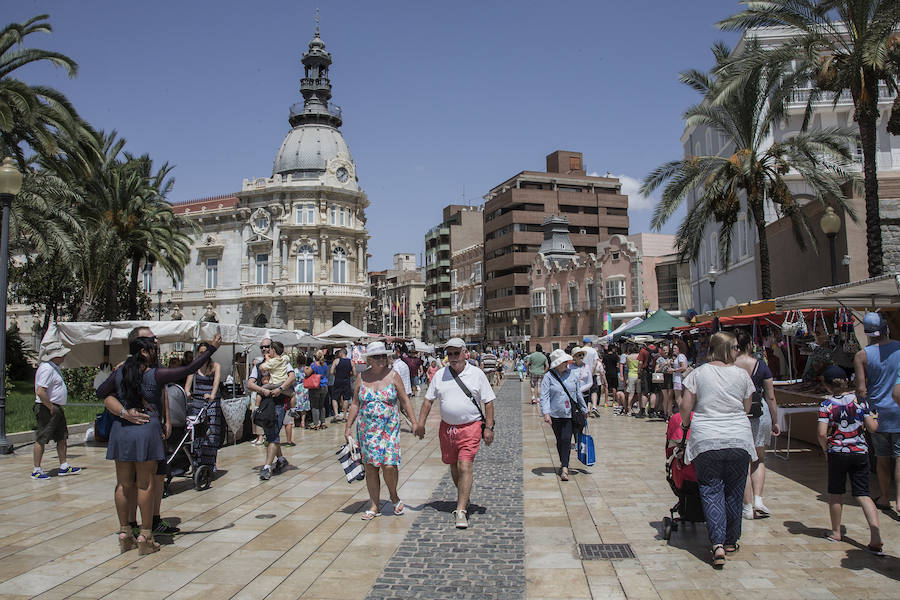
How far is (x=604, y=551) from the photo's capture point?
5430 mm

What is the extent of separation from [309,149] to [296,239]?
7.77 metres

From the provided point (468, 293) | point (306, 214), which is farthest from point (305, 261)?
point (468, 293)

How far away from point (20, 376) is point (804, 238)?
30.8 m

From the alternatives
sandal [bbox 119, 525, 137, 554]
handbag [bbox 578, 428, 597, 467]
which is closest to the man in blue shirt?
handbag [bbox 578, 428, 597, 467]

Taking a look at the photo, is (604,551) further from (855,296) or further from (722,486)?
(855,296)

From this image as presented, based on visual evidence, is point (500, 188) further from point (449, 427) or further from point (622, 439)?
point (449, 427)

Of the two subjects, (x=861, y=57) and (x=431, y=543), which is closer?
(x=431, y=543)

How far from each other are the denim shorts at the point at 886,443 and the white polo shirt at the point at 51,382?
9421 millimetres

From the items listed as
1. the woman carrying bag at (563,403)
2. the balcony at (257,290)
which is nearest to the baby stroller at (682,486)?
the woman carrying bag at (563,403)

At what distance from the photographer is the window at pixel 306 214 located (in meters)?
51.9

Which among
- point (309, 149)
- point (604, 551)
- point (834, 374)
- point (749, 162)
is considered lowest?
point (604, 551)

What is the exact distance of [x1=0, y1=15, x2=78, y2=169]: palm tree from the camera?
1516 cm

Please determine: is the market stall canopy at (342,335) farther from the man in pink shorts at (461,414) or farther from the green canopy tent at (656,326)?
the man in pink shorts at (461,414)

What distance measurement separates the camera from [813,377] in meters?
10.4
